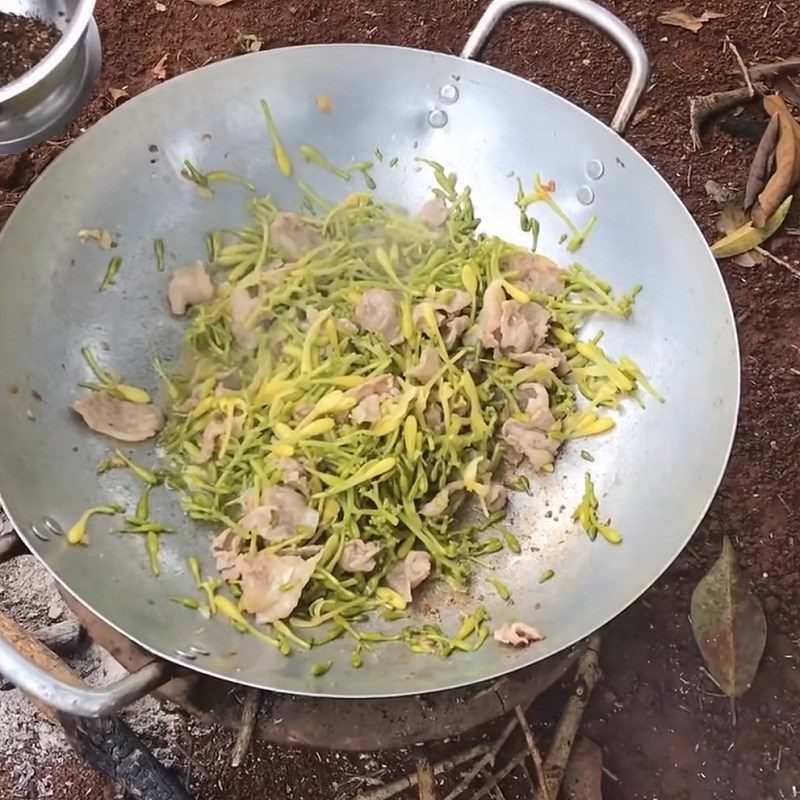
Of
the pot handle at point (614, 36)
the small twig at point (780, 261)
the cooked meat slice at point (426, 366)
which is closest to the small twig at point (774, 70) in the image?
the small twig at point (780, 261)

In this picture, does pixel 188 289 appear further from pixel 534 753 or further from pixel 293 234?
pixel 534 753

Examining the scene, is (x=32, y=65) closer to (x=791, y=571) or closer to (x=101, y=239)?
(x=101, y=239)

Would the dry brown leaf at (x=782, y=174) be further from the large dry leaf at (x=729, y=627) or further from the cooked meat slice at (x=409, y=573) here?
the cooked meat slice at (x=409, y=573)

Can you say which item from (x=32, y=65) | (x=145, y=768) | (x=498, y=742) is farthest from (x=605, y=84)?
(x=145, y=768)

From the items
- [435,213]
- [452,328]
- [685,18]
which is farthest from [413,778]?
[685,18]

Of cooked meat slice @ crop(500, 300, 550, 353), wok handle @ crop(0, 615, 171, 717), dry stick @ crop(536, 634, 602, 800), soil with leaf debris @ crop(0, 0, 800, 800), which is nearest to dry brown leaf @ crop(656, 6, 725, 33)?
soil with leaf debris @ crop(0, 0, 800, 800)

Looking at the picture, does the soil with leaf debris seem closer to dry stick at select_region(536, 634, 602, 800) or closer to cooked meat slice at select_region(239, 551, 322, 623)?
dry stick at select_region(536, 634, 602, 800)
